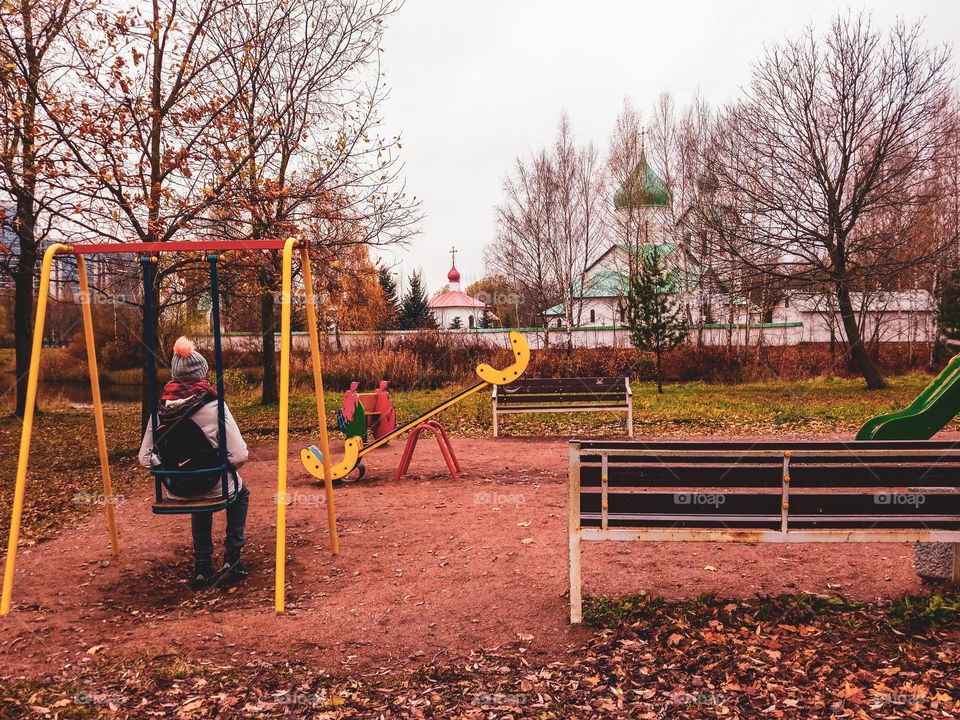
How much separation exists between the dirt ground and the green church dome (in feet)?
86.6

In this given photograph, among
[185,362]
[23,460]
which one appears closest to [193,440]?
[185,362]

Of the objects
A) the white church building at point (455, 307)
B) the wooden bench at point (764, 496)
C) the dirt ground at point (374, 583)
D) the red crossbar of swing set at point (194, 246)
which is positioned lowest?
the dirt ground at point (374, 583)

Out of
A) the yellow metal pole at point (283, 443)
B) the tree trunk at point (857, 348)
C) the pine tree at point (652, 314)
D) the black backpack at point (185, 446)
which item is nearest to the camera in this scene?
the yellow metal pole at point (283, 443)

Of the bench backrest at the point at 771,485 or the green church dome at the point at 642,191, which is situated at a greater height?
the green church dome at the point at 642,191

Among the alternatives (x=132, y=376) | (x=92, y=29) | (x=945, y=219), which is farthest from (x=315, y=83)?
(x=945, y=219)

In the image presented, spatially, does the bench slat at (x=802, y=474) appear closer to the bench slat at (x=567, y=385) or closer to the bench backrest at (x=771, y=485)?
the bench backrest at (x=771, y=485)

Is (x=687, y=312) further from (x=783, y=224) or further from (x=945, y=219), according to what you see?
(x=783, y=224)

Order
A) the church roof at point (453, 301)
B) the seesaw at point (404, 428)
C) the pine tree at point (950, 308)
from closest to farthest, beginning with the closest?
the seesaw at point (404, 428), the pine tree at point (950, 308), the church roof at point (453, 301)

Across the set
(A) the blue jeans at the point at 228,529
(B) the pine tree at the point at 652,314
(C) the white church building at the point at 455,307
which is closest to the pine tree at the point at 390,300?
(C) the white church building at the point at 455,307

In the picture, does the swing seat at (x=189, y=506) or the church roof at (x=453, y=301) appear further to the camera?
the church roof at (x=453, y=301)

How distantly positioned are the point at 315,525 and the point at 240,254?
554cm

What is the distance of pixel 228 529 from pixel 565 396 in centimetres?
791

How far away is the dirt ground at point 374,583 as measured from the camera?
13.8ft

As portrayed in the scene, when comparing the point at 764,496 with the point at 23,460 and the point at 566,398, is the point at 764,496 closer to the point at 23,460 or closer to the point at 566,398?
the point at 23,460
